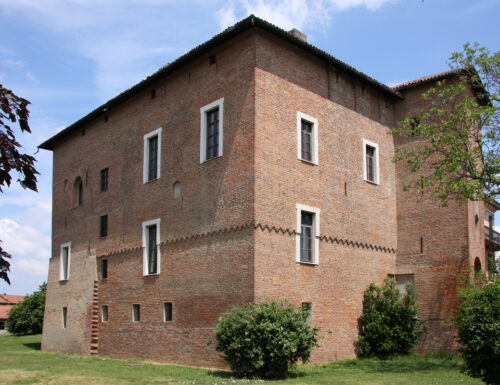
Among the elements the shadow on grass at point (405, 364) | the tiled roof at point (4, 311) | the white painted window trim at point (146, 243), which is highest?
the white painted window trim at point (146, 243)

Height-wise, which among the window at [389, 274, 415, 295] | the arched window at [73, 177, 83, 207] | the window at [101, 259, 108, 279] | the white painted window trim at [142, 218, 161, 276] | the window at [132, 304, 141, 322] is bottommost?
the window at [132, 304, 141, 322]

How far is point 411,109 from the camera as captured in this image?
2212cm

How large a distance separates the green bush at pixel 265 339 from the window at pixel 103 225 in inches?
401

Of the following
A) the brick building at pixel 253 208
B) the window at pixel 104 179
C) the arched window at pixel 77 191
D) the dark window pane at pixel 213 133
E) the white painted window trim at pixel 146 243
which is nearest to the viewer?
the brick building at pixel 253 208

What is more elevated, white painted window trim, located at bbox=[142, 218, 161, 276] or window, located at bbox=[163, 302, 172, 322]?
white painted window trim, located at bbox=[142, 218, 161, 276]

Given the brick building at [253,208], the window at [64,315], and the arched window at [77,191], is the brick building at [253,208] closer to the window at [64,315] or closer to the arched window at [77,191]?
the window at [64,315]

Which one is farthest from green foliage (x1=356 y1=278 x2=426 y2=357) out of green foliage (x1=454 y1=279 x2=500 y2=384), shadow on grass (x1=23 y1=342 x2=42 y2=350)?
shadow on grass (x1=23 y1=342 x2=42 y2=350)

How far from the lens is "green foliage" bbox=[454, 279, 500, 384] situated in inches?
460

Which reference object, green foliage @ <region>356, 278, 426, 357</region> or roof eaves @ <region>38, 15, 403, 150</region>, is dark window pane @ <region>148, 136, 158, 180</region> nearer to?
roof eaves @ <region>38, 15, 403, 150</region>

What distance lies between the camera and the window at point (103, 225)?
23680 mm

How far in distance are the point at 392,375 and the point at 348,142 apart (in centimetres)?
841

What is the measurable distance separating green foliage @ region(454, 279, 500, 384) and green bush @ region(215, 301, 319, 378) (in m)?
4.09

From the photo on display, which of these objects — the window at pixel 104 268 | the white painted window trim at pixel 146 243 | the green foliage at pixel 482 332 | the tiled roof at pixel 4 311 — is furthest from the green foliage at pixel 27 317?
the green foliage at pixel 482 332

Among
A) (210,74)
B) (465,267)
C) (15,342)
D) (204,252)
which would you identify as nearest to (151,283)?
(204,252)
